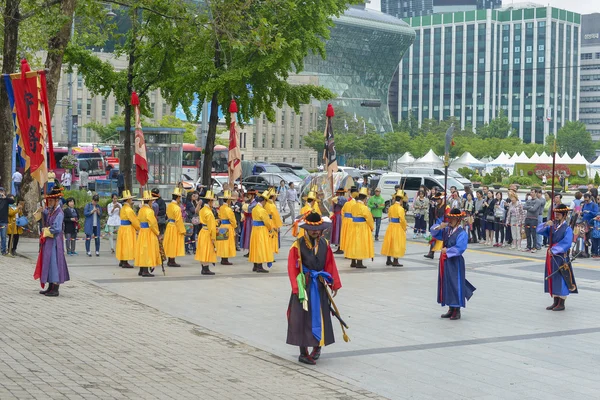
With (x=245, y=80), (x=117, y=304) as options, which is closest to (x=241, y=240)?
(x=245, y=80)

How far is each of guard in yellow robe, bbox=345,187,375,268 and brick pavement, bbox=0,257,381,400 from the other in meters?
6.60

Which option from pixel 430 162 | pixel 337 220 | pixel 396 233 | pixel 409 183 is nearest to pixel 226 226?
pixel 396 233

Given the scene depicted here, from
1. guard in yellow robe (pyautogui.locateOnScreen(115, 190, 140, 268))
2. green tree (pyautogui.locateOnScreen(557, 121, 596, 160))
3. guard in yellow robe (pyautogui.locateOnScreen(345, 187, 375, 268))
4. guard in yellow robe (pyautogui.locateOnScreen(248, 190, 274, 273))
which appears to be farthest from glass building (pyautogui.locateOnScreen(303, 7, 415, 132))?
guard in yellow robe (pyautogui.locateOnScreen(115, 190, 140, 268))

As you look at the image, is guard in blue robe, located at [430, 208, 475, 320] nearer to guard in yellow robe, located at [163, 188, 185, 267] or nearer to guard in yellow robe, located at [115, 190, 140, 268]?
guard in yellow robe, located at [163, 188, 185, 267]

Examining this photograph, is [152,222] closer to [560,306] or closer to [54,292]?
[54,292]

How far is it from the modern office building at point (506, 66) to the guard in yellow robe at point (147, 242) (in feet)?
456

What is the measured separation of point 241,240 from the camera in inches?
841

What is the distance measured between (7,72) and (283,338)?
14029mm

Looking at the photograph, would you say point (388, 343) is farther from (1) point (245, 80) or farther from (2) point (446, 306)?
(1) point (245, 80)

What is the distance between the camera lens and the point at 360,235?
18844 mm

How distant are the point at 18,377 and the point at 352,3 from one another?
19.8m

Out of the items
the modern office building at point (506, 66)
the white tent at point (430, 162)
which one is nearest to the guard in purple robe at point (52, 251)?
the white tent at point (430, 162)

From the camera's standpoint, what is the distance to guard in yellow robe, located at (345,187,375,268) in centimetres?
1878

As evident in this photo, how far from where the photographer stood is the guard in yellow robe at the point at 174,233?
18062mm
